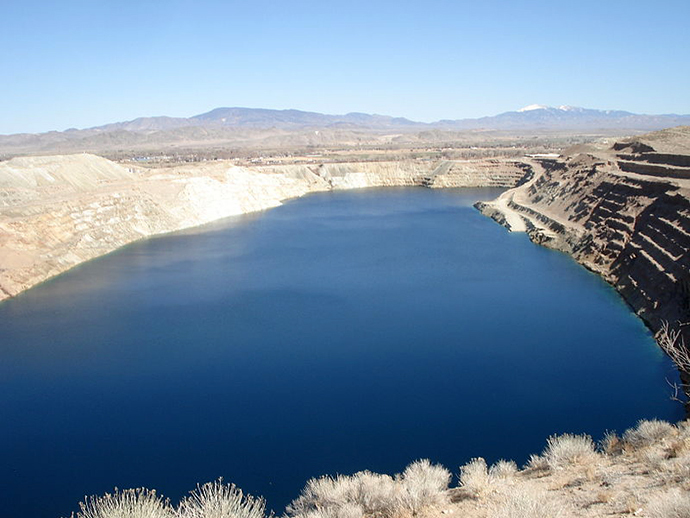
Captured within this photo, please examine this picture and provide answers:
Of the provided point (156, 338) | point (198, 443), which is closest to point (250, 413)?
point (198, 443)

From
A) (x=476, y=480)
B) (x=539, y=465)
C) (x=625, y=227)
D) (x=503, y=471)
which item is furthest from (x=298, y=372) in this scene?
(x=625, y=227)

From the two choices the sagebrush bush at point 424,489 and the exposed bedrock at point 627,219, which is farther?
the exposed bedrock at point 627,219

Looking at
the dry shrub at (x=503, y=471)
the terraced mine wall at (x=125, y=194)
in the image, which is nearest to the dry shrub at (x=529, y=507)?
the dry shrub at (x=503, y=471)

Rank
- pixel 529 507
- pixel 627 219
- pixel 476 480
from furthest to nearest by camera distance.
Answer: pixel 627 219 < pixel 476 480 < pixel 529 507

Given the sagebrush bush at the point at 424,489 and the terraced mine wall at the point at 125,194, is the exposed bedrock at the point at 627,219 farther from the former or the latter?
the terraced mine wall at the point at 125,194

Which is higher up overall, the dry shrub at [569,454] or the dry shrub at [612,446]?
the dry shrub at [569,454]

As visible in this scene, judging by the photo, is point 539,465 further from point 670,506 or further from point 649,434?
point 670,506

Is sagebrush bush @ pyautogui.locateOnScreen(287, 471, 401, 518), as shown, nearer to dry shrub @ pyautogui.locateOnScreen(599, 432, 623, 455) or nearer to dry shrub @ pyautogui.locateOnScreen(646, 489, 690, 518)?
dry shrub @ pyautogui.locateOnScreen(646, 489, 690, 518)
